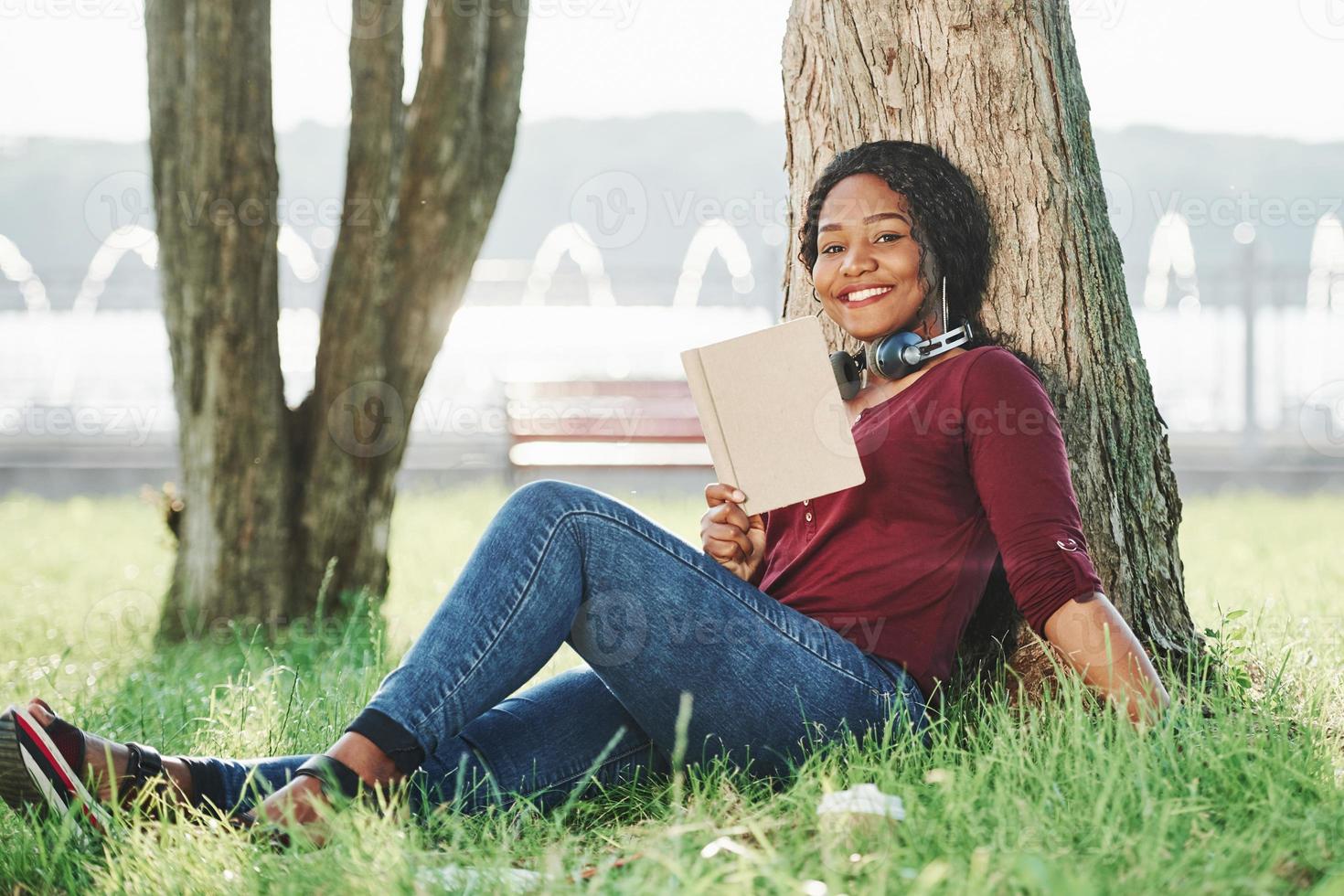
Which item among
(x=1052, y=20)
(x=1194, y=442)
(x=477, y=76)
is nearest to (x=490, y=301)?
(x=1194, y=442)

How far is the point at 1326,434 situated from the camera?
33.7 ft

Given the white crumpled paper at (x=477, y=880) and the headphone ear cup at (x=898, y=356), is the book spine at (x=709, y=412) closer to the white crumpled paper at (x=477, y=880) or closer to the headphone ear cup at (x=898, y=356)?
the headphone ear cup at (x=898, y=356)

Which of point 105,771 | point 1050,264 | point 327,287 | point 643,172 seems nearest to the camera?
point 105,771

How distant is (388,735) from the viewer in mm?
2227

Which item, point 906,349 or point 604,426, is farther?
point 604,426

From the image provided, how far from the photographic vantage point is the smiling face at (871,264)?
2764 mm

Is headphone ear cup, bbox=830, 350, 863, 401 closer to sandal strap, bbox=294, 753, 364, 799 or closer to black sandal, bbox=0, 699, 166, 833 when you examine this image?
sandal strap, bbox=294, 753, 364, 799

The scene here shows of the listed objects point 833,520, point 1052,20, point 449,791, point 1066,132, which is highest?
point 1052,20

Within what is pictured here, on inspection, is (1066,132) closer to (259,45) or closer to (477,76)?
(477,76)

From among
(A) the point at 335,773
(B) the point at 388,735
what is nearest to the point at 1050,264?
(B) the point at 388,735

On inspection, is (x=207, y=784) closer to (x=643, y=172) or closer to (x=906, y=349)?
(x=906, y=349)

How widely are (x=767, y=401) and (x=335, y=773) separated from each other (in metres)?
1.10

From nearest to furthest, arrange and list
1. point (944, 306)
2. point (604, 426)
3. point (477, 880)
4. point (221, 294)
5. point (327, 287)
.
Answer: point (477, 880) < point (944, 306) < point (221, 294) < point (327, 287) < point (604, 426)

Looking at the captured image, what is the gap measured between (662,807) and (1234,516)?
6822mm
